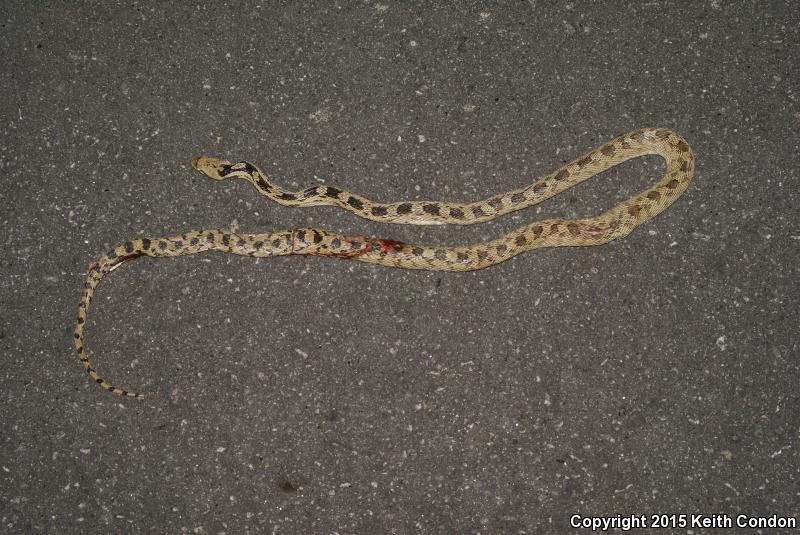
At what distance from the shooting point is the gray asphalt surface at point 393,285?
4641 millimetres

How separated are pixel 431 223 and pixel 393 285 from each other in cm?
59

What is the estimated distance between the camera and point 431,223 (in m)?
4.89

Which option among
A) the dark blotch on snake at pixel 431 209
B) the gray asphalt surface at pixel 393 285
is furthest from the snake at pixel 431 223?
the gray asphalt surface at pixel 393 285

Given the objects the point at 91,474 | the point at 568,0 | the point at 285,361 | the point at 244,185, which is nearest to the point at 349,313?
the point at 285,361

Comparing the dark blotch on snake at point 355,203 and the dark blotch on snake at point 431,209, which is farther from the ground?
the dark blotch on snake at point 355,203

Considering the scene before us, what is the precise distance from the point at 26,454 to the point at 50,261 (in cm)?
153

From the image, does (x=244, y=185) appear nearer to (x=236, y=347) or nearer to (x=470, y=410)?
(x=236, y=347)

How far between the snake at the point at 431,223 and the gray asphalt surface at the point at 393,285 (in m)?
0.14

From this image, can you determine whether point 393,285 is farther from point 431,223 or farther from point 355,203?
point 355,203

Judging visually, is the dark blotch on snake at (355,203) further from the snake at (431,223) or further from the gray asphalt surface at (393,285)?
the gray asphalt surface at (393,285)

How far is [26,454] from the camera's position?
4.73 m

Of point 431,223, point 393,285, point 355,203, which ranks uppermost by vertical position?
point 355,203

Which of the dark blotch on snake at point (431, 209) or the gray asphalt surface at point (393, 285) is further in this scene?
the dark blotch on snake at point (431, 209)

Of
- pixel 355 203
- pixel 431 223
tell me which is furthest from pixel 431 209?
pixel 355 203
